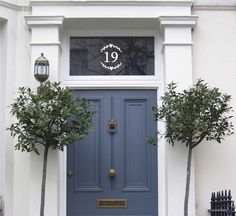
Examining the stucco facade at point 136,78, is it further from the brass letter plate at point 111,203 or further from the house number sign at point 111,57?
the brass letter plate at point 111,203

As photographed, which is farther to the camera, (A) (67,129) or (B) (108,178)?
(B) (108,178)

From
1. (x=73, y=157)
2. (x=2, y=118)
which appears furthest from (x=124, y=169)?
(x=2, y=118)

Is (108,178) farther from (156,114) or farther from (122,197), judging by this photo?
(156,114)

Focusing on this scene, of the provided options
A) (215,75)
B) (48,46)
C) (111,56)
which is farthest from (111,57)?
(215,75)

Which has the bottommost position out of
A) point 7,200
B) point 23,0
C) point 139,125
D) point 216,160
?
point 7,200

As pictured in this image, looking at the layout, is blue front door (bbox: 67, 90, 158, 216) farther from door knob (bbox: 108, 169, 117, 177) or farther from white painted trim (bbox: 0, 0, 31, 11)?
white painted trim (bbox: 0, 0, 31, 11)

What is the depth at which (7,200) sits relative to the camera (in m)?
6.78

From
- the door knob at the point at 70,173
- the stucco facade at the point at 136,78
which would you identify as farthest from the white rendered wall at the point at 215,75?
the door knob at the point at 70,173

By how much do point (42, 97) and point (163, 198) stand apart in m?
2.18

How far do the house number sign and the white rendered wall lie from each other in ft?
3.54

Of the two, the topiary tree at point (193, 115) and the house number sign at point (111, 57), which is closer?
the topiary tree at point (193, 115)

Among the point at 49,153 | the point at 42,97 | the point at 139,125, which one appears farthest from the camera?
the point at 139,125

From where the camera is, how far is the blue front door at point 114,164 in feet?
23.1

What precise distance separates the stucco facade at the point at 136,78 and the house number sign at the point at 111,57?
22cm
